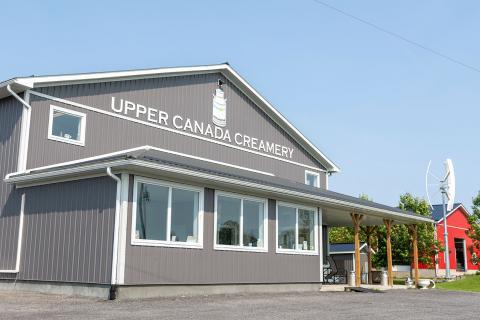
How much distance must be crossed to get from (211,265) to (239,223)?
1.66m

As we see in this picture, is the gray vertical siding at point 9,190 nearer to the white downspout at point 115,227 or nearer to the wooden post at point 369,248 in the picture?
the white downspout at point 115,227

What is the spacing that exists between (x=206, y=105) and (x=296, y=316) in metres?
11.6

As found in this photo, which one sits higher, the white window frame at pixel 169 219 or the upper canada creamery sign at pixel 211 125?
the upper canada creamery sign at pixel 211 125

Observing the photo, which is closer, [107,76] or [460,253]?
[107,76]

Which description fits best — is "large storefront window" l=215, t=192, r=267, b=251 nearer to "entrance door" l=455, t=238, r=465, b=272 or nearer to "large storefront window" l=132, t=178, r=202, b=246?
"large storefront window" l=132, t=178, r=202, b=246

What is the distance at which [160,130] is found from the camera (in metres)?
18.6

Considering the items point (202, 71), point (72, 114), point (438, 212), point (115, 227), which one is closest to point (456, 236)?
point (438, 212)

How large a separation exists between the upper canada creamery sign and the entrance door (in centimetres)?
3387

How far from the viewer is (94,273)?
12461 millimetres

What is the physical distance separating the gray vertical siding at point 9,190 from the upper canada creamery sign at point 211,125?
2.94m

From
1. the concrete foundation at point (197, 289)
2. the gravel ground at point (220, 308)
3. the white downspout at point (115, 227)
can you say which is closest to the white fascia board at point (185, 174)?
the white downspout at point (115, 227)

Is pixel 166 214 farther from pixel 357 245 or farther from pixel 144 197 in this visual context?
pixel 357 245

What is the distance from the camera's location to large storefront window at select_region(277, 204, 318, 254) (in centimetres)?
1723

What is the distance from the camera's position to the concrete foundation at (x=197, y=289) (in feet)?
40.5
